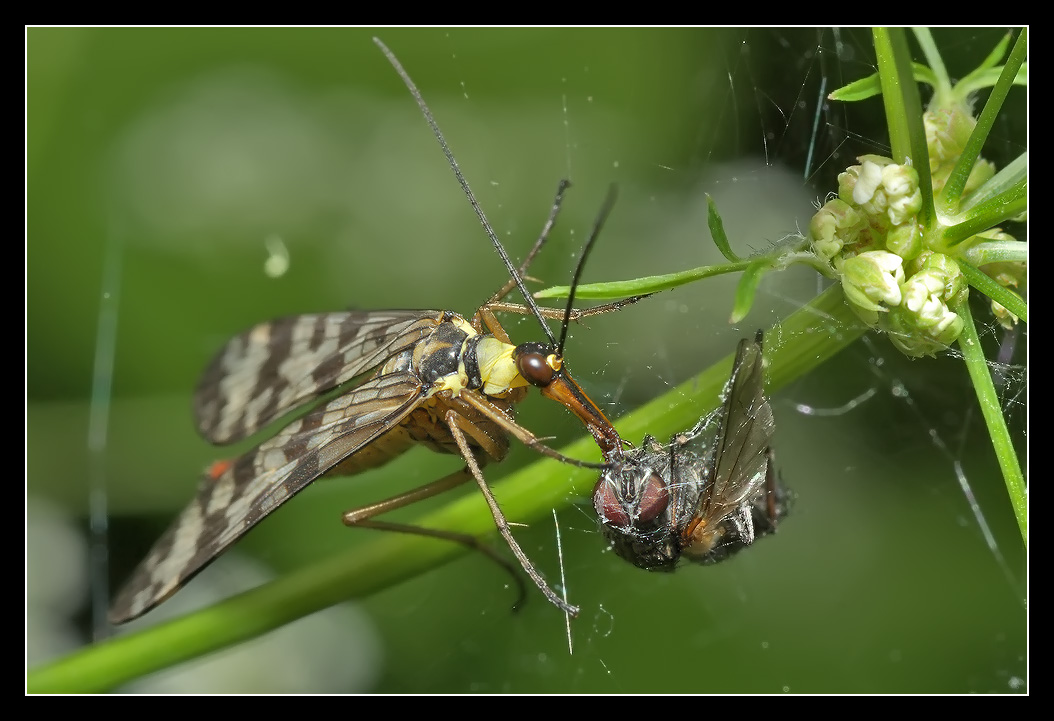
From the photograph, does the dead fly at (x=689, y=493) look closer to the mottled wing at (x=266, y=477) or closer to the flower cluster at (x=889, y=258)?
the flower cluster at (x=889, y=258)

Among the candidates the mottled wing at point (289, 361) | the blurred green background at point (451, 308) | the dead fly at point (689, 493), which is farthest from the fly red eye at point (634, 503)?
the blurred green background at point (451, 308)

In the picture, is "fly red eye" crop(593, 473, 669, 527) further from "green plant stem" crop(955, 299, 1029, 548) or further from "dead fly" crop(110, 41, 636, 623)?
"green plant stem" crop(955, 299, 1029, 548)

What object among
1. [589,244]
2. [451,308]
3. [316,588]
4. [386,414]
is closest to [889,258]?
[589,244]

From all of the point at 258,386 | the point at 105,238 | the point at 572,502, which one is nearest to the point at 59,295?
the point at 105,238

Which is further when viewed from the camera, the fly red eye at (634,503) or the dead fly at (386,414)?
the dead fly at (386,414)

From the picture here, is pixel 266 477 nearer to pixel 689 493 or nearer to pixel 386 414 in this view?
pixel 386 414

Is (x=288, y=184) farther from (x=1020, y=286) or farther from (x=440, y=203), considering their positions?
(x=1020, y=286)
